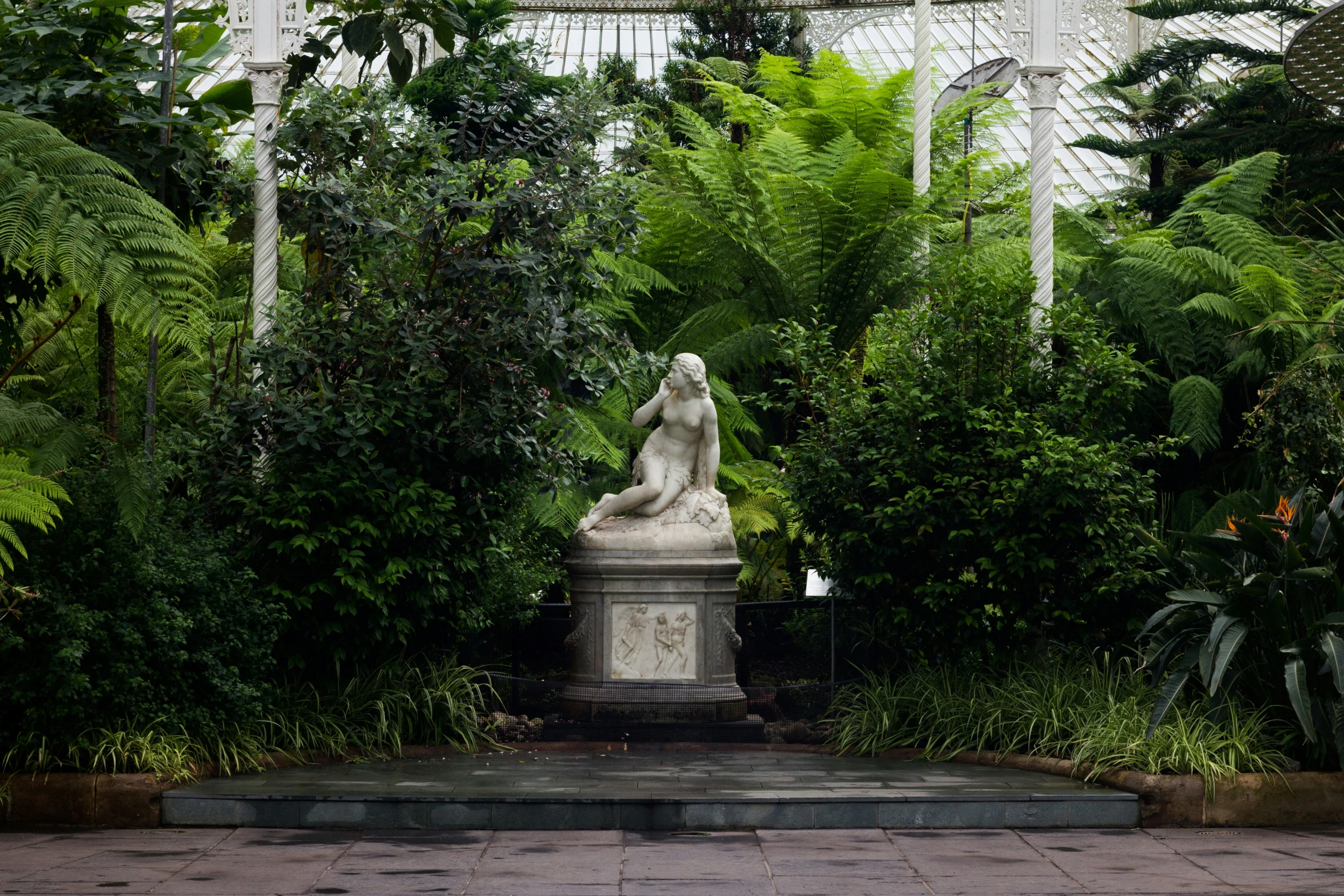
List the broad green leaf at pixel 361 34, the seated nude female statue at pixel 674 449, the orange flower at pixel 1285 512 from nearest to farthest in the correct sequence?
the broad green leaf at pixel 361 34 < the orange flower at pixel 1285 512 < the seated nude female statue at pixel 674 449

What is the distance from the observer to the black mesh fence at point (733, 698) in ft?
28.7

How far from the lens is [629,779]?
707cm

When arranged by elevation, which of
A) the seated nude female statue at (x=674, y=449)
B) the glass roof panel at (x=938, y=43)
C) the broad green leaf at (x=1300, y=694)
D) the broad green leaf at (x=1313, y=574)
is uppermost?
the glass roof panel at (x=938, y=43)

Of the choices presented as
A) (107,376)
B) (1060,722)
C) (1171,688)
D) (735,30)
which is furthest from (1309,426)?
(735,30)

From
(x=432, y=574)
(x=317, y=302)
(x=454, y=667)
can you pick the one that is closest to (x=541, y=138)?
(x=317, y=302)

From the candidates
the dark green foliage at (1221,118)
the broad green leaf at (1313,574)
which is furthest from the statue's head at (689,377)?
the dark green foliage at (1221,118)

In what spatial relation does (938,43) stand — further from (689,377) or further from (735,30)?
(689,377)

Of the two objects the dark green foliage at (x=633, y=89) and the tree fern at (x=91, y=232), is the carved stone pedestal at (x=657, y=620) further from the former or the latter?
the dark green foliage at (x=633, y=89)

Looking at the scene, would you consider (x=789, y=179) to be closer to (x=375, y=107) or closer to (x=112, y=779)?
(x=375, y=107)

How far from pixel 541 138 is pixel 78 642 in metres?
4.08

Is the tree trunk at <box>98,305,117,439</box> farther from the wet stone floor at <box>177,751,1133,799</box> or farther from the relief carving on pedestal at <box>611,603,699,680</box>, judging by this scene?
the relief carving on pedestal at <box>611,603,699,680</box>

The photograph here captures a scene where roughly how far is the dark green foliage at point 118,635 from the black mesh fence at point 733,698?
2051 millimetres

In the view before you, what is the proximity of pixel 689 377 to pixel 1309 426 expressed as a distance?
400 cm

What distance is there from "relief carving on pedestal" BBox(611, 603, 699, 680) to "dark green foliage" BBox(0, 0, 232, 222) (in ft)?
13.0
